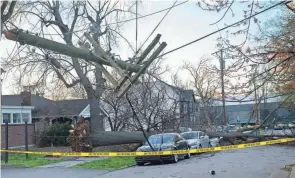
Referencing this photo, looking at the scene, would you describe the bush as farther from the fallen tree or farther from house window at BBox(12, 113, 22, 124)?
the fallen tree

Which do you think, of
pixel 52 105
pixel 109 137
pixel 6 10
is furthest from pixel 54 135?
pixel 6 10

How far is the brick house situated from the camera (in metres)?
27.0

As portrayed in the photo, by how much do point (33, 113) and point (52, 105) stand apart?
5.41 meters

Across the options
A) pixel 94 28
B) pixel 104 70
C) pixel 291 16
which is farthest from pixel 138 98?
pixel 104 70

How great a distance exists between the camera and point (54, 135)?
2295 cm

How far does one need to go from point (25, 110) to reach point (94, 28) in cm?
3102

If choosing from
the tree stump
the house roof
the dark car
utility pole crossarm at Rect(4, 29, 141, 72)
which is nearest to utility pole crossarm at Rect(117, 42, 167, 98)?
utility pole crossarm at Rect(4, 29, 141, 72)

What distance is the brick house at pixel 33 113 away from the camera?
26969 millimetres

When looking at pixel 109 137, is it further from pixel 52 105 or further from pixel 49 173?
pixel 52 105

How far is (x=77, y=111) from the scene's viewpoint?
35125 millimetres

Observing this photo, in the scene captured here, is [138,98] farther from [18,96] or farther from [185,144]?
[18,96]

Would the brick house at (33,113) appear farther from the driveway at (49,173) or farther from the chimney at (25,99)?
the driveway at (49,173)

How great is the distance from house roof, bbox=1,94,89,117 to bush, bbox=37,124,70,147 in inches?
301

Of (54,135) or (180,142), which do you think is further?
(54,135)
